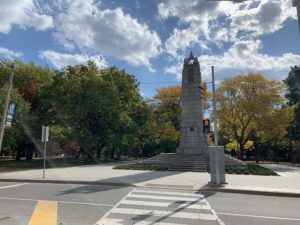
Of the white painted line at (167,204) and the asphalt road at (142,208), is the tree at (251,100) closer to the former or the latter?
the asphalt road at (142,208)

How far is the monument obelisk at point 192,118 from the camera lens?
28.3 meters

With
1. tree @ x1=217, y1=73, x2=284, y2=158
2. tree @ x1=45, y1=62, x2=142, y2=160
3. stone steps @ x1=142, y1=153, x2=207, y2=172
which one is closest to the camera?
stone steps @ x1=142, y1=153, x2=207, y2=172

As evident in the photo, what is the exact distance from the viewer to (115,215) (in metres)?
7.96

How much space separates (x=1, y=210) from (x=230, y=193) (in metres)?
8.71

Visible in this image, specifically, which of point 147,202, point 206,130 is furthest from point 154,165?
point 147,202

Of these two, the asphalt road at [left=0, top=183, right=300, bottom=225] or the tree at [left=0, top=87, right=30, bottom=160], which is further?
the tree at [left=0, top=87, right=30, bottom=160]

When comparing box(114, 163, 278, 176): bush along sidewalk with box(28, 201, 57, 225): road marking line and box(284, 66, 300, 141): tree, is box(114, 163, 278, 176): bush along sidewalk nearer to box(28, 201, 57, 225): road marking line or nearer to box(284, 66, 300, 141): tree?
box(28, 201, 57, 225): road marking line

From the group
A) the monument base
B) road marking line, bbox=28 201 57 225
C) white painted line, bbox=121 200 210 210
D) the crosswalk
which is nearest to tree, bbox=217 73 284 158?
the monument base

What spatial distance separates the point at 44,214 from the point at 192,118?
21.7 m

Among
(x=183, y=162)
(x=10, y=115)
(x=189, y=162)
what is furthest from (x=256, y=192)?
(x=10, y=115)

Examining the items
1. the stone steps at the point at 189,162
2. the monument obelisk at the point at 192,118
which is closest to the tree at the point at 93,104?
the monument obelisk at the point at 192,118

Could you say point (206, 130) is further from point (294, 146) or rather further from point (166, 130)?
point (294, 146)

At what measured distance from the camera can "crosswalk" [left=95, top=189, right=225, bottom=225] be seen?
7.41 metres

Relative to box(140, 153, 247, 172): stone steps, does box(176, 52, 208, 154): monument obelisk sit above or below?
above
